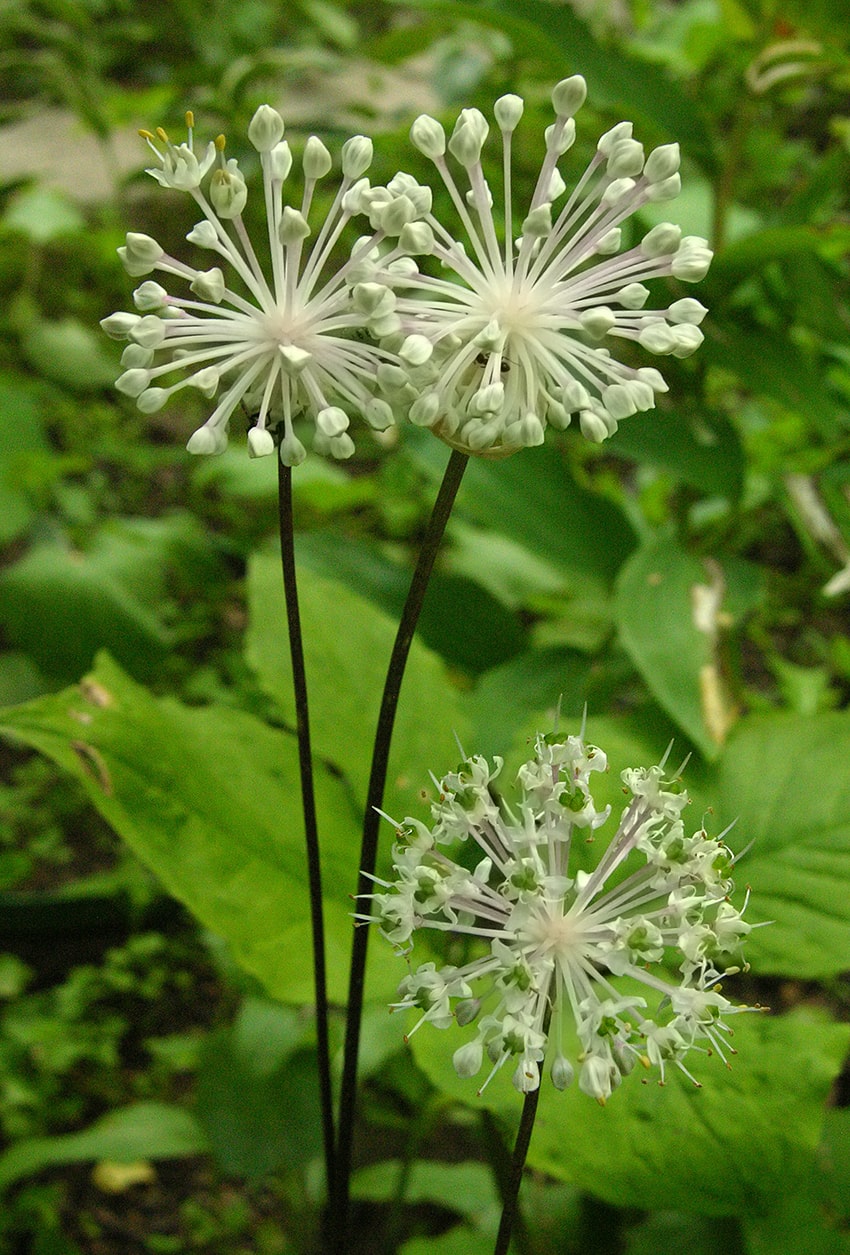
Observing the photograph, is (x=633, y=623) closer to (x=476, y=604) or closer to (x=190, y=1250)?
(x=476, y=604)

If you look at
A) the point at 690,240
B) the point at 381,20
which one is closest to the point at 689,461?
the point at 690,240

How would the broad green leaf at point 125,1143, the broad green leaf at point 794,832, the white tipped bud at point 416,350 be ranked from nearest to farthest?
the white tipped bud at point 416,350 < the broad green leaf at point 794,832 < the broad green leaf at point 125,1143

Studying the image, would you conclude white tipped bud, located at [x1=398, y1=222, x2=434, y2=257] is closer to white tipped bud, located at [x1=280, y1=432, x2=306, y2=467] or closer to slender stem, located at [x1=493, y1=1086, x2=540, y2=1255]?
white tipped bud, located at [x1=280, y1=432, x2=306, y2=467]

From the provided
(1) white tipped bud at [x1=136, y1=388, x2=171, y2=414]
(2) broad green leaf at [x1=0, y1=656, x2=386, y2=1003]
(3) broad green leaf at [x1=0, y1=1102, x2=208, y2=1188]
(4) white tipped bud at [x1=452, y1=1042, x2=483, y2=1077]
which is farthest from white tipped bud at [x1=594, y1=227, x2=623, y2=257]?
(3) broad green leaf at [x1=0, y1=1102, x2=208, y2=1188]

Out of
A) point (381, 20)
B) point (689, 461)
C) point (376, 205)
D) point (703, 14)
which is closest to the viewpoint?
point (376, 205)

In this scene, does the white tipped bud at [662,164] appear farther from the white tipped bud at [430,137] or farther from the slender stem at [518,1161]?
the slender stem at [518,1161]

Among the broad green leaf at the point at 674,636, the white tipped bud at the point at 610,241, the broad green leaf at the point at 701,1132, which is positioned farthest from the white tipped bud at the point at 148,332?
the broad green leaf at the point at 674,636
